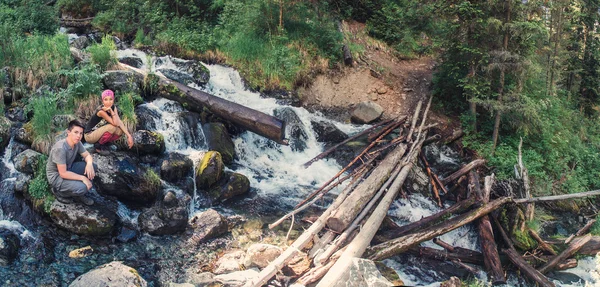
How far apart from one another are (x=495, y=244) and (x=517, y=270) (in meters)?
0.55

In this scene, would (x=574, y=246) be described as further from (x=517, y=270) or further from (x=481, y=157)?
(x=481, y=157)

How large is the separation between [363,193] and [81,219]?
5234 mm

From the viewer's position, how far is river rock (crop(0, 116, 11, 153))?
7.90m

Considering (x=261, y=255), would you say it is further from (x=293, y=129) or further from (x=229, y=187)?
(x=293, y=129)

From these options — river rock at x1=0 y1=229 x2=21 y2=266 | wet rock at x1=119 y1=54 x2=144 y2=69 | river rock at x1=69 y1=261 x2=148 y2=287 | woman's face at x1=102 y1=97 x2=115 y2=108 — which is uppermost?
woman's face at x1=102 y1=97 x2=115 y2=108

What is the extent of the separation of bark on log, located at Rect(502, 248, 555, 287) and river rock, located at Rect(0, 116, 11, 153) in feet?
33.6

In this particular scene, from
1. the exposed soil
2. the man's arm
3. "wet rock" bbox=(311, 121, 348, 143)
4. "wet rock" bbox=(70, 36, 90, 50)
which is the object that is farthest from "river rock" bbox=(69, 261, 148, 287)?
"wet rock" bbox=(70, 36, 90, 50)

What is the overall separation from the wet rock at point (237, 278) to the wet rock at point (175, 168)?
10.2ft

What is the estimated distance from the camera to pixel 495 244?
7.30 m

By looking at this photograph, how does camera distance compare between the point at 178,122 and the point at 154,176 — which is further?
the point at 178,122

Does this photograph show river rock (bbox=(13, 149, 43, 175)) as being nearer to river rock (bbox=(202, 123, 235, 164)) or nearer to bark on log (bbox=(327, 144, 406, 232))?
river rock (bbox=(202, 123, 235, 164))

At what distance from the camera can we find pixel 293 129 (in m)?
11.5

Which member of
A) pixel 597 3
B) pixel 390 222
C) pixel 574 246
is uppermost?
pixel 597 3

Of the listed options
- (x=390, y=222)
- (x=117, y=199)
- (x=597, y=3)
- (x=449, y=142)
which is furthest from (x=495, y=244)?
(x=597, y=3)
